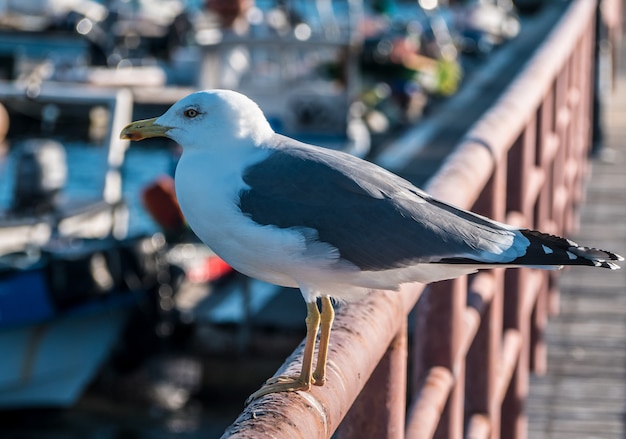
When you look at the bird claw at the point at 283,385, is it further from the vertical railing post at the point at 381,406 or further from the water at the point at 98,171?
the water at the point at 98,171

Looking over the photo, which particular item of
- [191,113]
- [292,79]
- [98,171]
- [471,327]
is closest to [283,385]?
[191,113]

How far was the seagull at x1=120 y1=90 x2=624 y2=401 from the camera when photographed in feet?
7.97

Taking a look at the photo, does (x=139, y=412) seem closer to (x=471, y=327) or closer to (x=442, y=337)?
(x=471, y=327)

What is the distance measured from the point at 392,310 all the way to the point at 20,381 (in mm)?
9858

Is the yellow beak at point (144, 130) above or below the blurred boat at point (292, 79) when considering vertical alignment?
below

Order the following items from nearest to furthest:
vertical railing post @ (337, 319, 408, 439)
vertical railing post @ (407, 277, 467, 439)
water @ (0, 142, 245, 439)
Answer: vertical railing post @ (337, 319, 408, 439) → vertical railing post @ (407, 277, 467, 439) → water @ (0, 142, 245, 439)

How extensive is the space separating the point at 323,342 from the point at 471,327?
3.28 ft

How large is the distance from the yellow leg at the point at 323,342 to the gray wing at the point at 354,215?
103mm

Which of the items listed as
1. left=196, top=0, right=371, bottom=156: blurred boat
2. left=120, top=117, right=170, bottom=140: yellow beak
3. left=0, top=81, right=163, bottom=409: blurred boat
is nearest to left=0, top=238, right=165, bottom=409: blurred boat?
left=0, top=81, right=163, bottom=409: blurred boat

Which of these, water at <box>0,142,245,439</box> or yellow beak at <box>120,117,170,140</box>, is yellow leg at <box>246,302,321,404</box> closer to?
yellow beak at <box>120,117,170,140</box>

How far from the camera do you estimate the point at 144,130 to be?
2686 mm

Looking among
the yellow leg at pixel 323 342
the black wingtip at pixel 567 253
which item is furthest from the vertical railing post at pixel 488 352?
the yellow leg at pixel 323 342

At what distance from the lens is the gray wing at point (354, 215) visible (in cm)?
247

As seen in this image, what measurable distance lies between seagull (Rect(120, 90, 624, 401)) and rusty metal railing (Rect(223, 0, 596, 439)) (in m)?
0.09
